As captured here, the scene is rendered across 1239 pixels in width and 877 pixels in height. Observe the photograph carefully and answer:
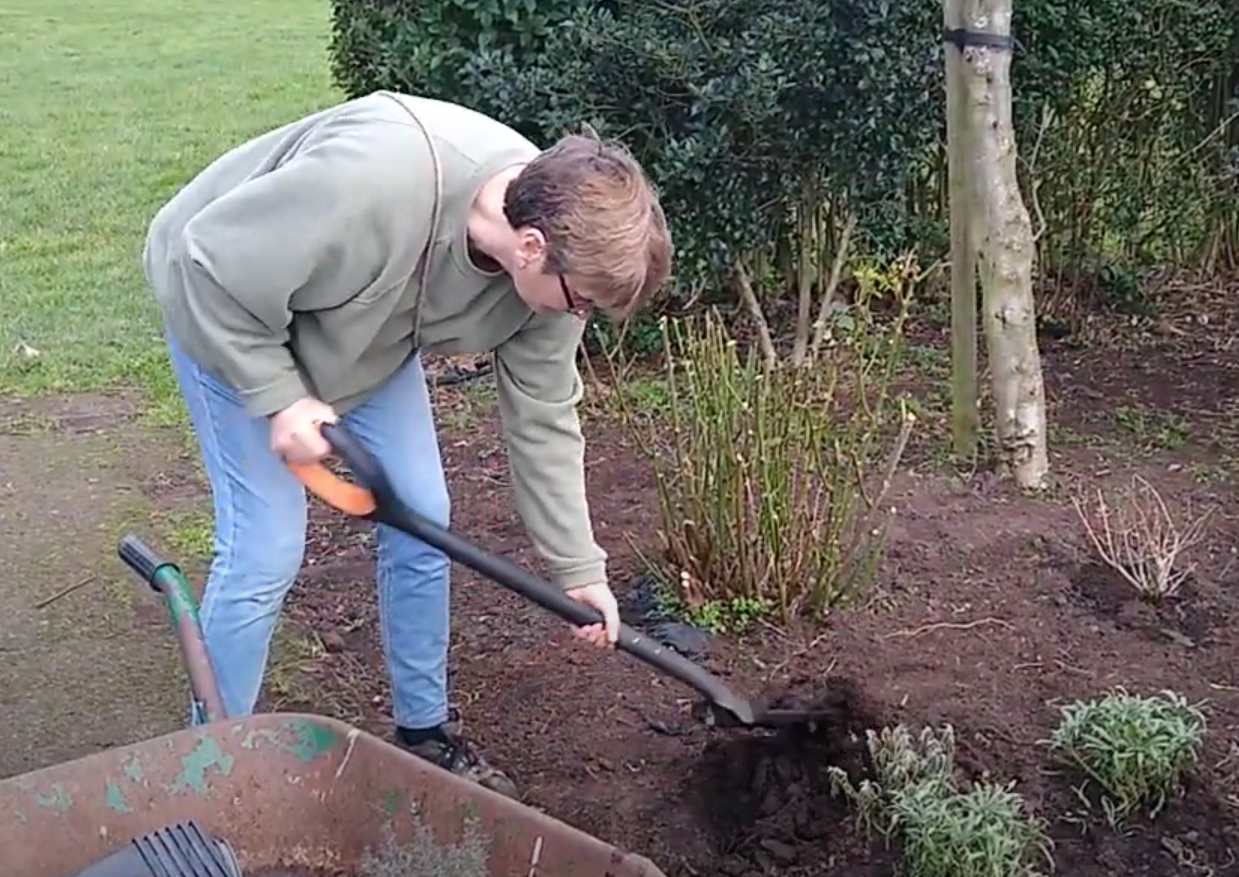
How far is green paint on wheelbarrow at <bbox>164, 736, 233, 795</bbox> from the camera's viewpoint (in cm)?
220

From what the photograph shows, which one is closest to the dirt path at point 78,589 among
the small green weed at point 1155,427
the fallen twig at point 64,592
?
the fallen twig at point 64,592

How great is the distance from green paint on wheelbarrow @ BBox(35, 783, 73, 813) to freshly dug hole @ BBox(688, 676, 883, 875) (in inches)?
49.7

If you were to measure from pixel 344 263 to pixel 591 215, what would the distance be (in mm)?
416

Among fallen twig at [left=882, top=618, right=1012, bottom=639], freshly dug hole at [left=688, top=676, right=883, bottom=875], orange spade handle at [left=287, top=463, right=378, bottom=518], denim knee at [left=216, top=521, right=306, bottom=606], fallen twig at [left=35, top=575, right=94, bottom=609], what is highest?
orange spade handle at [left=287, top=463, right=378, bottom=518]

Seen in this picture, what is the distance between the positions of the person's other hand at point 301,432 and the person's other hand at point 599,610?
577mm

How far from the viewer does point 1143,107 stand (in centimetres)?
622

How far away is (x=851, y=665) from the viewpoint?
12.1ft

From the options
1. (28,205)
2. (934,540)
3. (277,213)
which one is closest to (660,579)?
(934,540)

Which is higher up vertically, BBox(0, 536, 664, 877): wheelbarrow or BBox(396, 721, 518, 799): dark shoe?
BBox(0, 536, 664, 877): wheelbarrow

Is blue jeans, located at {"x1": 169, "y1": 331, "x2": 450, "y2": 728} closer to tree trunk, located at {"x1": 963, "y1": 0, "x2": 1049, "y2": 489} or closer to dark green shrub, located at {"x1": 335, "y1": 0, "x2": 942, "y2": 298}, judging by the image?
tree trunk, located at {"x1": 963, "y1": 0, "x2": 1049, "y2": 489}

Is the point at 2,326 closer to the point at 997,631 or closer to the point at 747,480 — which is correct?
the point at 747,480

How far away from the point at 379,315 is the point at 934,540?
2152mm

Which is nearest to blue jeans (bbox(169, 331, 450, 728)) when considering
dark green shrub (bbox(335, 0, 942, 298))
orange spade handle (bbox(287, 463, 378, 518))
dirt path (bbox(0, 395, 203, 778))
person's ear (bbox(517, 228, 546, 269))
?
orange spade handle (bbox(287, 463, 378, 518))

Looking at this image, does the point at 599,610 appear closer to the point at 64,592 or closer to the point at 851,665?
the point at 851,665
